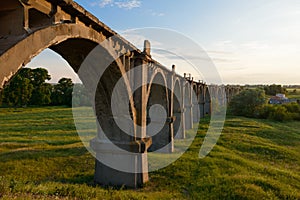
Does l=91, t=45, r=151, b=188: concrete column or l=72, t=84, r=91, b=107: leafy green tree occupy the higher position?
l=72, t=84, r=91, b=107: leafy green tree

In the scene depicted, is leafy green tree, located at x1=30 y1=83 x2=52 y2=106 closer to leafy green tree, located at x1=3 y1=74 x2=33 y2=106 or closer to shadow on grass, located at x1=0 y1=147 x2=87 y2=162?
leafy green tree, located at x1=3 y1=74 x2=33 y2=106

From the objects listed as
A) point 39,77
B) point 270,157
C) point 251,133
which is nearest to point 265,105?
point 251,133

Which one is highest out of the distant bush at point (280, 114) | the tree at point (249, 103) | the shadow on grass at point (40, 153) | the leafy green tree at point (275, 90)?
the leafy green tree at point (275, 90)

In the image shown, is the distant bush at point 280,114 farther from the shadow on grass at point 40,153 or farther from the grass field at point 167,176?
the shadow on grass at point 40,153

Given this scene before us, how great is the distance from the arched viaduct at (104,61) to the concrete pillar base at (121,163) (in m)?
0.05

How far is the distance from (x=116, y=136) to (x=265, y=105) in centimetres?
4635

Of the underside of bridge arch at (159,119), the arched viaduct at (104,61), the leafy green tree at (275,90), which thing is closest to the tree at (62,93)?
the underside of bridge arch at (159,119)

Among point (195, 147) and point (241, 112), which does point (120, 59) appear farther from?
point (241, 112)

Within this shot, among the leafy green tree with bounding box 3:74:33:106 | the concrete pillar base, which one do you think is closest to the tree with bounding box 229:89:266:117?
the concrete pillar base

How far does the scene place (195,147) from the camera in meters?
22.2

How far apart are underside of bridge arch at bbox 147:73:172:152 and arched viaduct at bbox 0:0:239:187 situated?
1.7 inches

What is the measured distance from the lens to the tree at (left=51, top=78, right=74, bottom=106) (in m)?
71.2

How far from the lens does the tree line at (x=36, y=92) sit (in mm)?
50375

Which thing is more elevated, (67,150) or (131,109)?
(131,109)
